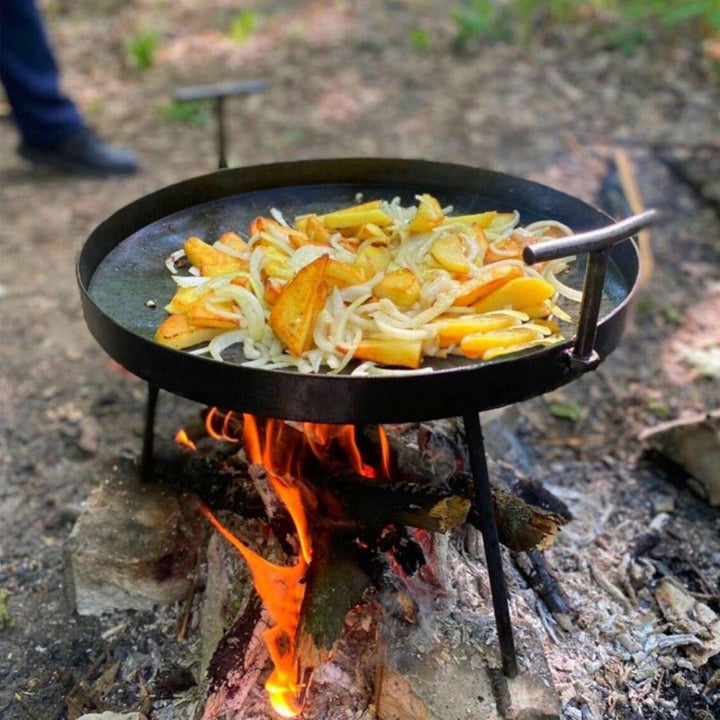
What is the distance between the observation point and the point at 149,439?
325cm

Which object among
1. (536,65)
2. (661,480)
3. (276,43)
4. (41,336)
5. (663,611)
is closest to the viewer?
(663,611)

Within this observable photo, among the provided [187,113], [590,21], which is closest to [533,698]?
[187,113]

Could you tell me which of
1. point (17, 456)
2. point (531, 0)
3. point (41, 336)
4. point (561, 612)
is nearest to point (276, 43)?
point (531, 0)

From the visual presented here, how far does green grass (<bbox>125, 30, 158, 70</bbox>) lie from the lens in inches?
334

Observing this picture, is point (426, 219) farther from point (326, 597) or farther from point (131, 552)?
point (131, 552)

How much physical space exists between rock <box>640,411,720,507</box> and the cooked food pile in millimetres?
1334

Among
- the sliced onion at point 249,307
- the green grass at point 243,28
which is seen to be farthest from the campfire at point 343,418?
the green grass at point 243,28

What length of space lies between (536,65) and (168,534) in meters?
6.83

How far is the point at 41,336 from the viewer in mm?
4922

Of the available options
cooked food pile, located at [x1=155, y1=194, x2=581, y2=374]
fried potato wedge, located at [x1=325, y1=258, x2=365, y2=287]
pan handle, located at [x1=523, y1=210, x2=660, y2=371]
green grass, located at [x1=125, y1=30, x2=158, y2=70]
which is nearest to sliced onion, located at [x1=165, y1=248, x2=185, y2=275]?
cooked food pile, located at [x1=155, y1=194, x2=581, y2=374]

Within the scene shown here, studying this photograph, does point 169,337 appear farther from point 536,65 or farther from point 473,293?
point 536,65

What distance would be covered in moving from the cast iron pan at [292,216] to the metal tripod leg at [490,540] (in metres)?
0.23

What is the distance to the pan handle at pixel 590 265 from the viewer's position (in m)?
1.97

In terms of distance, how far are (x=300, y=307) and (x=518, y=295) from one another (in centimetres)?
61
